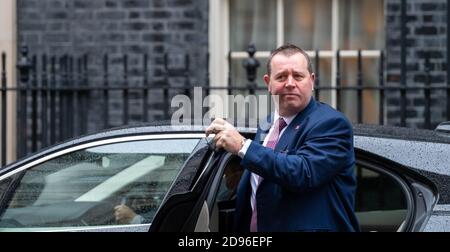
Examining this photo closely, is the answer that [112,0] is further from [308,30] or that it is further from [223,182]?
[223,182]

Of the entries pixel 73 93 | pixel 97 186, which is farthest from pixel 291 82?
pixel 73 93

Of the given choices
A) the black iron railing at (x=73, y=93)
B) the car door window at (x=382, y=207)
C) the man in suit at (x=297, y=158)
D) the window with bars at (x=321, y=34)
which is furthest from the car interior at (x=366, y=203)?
the window with bars at (x=321, y=34)

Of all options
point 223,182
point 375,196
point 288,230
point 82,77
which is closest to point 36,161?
point 223,182

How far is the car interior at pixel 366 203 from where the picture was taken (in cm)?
404

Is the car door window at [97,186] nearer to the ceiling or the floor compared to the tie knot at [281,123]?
nearer to the floor

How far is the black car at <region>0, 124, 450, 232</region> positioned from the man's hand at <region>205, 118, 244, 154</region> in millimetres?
375

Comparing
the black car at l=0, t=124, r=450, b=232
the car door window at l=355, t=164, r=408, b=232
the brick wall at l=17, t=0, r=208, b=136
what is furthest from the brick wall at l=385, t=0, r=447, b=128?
the black car at l=0, t=124, r=450, b=232

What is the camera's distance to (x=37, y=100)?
8.31 meters

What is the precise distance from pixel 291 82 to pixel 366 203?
1574 millimetres

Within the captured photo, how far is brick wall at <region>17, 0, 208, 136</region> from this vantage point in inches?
335

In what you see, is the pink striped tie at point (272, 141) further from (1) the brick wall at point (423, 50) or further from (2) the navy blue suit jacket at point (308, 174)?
(1) the brick wall at point (423, 50)

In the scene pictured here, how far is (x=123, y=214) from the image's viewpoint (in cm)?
425

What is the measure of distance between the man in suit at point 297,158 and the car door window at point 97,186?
675mm

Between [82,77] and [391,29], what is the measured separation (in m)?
2.89
